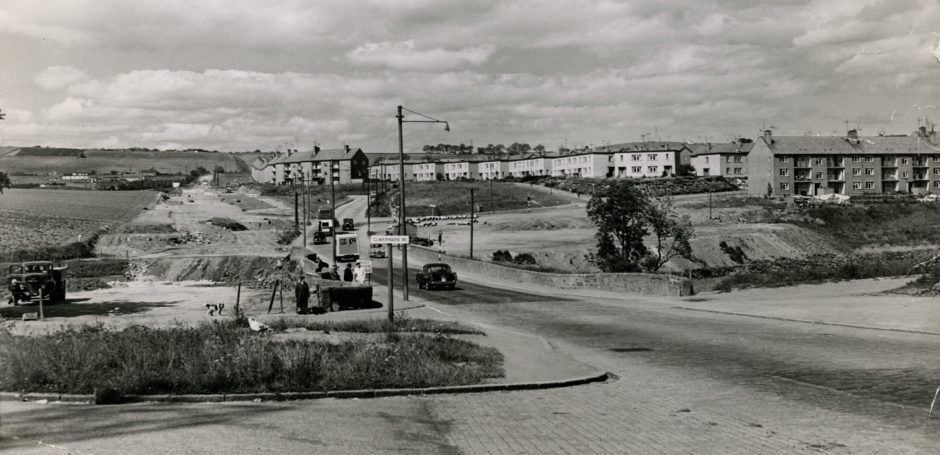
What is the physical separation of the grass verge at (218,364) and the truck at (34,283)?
19570 millimetres

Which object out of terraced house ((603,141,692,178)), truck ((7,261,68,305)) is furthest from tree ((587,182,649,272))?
terraced house ((603,141,692,178))

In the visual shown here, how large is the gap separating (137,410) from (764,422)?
8956 mm

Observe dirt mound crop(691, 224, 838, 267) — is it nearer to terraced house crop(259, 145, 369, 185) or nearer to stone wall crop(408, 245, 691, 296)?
stone wall crop(408, 245, 691, 296)

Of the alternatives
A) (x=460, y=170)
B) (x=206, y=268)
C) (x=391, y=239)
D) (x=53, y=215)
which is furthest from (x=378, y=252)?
(x=460, y=170)

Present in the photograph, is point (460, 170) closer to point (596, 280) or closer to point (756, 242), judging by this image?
point (756, 242)

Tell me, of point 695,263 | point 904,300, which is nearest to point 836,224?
point 695,263

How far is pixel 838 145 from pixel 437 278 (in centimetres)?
10146

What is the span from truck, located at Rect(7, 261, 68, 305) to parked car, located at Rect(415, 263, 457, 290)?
57.4ft

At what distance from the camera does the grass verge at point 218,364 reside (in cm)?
1091

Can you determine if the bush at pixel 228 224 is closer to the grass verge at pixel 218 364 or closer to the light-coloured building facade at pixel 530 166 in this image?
the grass verge at pixel 218 364

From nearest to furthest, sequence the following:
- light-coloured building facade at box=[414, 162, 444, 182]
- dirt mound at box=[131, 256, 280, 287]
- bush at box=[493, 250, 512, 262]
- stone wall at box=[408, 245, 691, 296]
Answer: stone wall at box=[408, 245, 691, 296] → dirt mound at box=[131, 256, 280, 287] → bush at box=[493, 250, 512, 262] → light-coloured building facade at box=[414, 162, 444, 182]

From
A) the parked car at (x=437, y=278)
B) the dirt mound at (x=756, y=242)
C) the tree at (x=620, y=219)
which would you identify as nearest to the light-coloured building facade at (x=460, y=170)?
the dirt mound at (x=756, y=242)

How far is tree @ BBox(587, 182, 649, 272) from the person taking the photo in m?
52.3

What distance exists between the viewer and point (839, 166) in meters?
115
